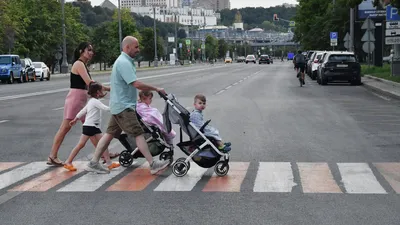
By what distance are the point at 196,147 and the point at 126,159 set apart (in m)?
1.17

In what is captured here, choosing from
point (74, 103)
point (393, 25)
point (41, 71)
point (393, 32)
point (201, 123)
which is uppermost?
point (393, 25)

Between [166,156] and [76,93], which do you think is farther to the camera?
[76,93]

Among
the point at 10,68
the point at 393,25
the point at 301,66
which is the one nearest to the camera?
the point at 393,25

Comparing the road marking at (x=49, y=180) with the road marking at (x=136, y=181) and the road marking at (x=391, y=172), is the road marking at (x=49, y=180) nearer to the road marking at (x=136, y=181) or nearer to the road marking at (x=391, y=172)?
the road marking at (x=136, y=181)

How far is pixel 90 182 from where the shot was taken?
9.02 metres

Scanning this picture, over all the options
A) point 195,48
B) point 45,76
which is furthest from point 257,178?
point 195,48

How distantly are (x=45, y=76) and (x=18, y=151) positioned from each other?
4444cm

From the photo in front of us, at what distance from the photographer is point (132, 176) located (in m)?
9.42

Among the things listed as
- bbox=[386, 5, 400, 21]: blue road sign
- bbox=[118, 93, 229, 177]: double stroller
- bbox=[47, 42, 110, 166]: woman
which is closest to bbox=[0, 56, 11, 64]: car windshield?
bbox=[386, 5, 400, 21]: blue road sign

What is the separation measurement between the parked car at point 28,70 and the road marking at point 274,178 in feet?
143

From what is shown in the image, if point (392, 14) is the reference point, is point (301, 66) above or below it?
below

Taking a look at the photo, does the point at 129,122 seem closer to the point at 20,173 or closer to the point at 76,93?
the point at 76,93

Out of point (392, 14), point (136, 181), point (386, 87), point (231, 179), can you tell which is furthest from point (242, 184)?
point (392, 14)

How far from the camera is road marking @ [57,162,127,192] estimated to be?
8.53m
